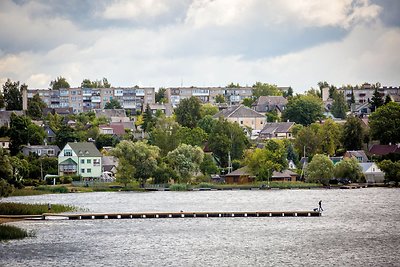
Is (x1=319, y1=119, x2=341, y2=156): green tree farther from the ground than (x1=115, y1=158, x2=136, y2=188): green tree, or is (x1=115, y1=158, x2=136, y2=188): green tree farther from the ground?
(x1=319, y1=119, x2=341, y2=156): green tree

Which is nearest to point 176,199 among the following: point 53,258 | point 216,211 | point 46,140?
point 216,211

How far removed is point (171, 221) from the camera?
2960 inches

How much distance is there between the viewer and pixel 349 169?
123 m

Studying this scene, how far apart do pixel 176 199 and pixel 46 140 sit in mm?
60996

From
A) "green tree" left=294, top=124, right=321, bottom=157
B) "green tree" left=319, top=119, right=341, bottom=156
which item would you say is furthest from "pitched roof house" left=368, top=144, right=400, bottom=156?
"green tree" left=294, top=124, right=321, bottom=157

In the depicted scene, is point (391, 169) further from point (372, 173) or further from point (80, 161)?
point (80, 161)

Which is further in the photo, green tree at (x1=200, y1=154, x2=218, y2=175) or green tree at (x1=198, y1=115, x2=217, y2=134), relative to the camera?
green tree at (x1=198, y1=115, x2=217, y2=134)

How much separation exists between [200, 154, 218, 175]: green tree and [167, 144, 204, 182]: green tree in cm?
559

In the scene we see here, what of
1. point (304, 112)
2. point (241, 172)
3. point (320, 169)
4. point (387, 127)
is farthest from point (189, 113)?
point (320, 169)

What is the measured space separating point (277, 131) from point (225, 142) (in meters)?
29.8

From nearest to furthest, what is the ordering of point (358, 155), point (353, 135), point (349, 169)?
point (349, 169)
point (358, 155)
point (353, 135)

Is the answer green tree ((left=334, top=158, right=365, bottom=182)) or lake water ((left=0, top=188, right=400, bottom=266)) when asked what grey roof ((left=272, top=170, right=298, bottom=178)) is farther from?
lake water ((left=0, top=188, right=400, bottom=266))

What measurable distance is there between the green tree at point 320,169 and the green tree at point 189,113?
46.9 meters

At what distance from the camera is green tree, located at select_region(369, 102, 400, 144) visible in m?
143
